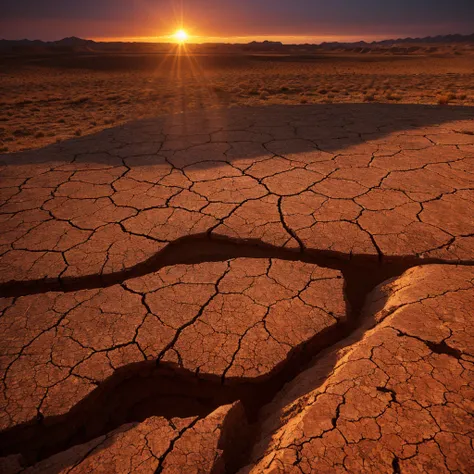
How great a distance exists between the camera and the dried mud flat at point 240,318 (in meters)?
0.96

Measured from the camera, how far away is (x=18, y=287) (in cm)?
165

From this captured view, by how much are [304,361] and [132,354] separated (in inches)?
27.3

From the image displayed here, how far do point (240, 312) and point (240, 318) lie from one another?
4 cm

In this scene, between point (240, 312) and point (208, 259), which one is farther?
point (208, 259)

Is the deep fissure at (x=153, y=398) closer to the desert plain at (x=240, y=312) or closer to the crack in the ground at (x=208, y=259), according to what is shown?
the desert plain at (x=240, y=312)

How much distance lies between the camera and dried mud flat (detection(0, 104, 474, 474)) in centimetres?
96

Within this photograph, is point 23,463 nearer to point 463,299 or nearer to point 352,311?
point 352,311

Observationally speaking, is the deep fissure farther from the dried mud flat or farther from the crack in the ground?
the crack in the ground

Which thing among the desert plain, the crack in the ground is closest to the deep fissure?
the desert plain

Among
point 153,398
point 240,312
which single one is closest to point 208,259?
point 240,312

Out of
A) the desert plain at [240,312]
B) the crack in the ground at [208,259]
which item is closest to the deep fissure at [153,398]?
the desert plain at [240,312]

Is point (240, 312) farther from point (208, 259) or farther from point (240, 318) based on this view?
point (208, 259)

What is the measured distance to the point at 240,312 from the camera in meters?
1.43

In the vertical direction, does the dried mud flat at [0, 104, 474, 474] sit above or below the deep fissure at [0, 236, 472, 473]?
above
